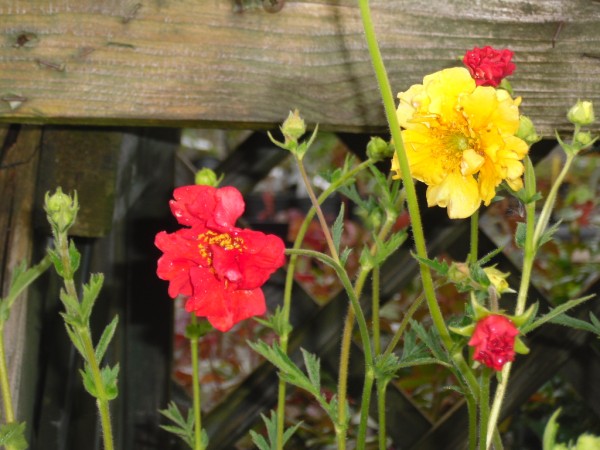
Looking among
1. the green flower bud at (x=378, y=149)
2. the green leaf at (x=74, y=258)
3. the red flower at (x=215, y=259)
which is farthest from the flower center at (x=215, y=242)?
the green flower bud at (x=378, y=149)

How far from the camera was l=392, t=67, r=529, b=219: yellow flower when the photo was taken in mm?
673

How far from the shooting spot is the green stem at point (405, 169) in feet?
1.97

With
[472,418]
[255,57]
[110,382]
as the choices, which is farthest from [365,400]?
[255,57]

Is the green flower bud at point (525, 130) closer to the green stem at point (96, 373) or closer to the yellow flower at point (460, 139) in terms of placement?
the yellow flower at point (460, 139)

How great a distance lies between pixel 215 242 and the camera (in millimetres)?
708

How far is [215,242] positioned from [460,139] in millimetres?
188

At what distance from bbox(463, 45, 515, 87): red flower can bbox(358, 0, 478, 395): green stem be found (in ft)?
0.29

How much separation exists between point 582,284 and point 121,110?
4.10 feet

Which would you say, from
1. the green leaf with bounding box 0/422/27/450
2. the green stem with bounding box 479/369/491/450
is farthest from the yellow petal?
the green leaf with bounding box 0/422/27/450

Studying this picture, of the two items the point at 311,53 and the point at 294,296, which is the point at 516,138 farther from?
the point at 294,296

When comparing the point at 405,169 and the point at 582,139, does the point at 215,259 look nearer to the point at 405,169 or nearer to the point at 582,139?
the point at 405,169

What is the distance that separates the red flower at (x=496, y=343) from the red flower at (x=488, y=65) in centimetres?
20

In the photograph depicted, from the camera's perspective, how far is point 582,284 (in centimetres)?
198

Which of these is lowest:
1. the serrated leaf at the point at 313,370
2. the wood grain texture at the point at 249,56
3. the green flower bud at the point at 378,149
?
the serrated leaf at the point at 313,370
